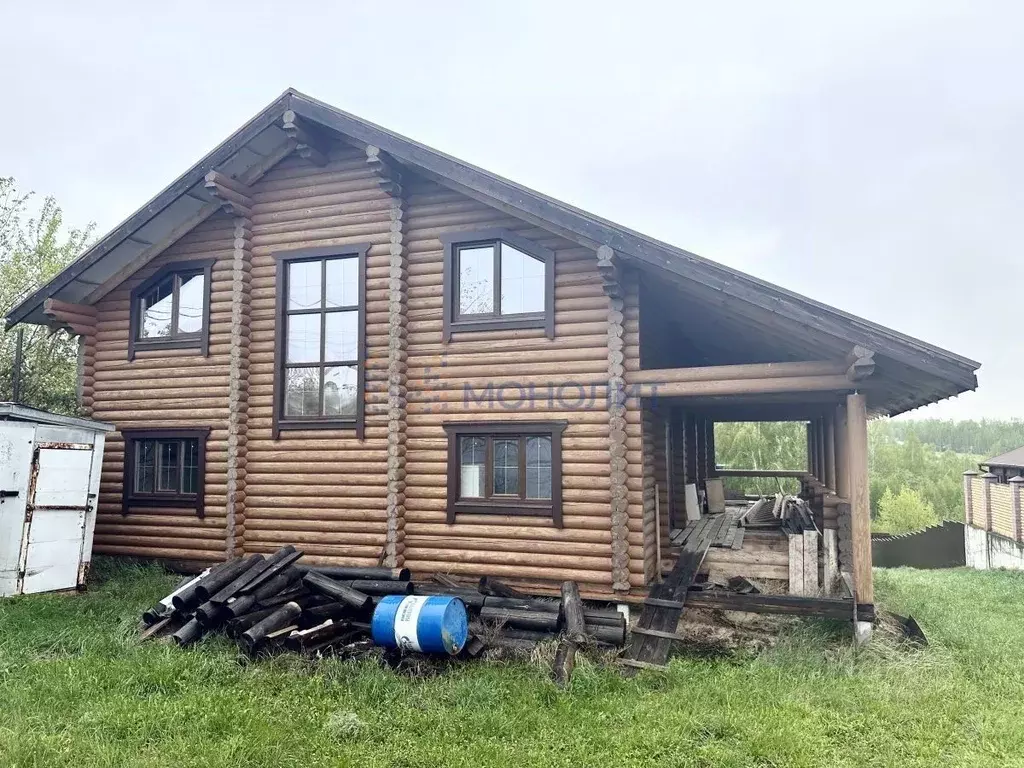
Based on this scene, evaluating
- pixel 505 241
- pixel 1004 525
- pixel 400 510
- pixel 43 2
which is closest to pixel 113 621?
pixel 400 510

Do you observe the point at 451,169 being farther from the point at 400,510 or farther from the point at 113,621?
the point at 113,621

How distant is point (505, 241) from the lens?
10.1 metres

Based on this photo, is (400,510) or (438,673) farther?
(400,510)

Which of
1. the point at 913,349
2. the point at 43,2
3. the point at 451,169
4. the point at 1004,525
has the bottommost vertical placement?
the point at 1004,525

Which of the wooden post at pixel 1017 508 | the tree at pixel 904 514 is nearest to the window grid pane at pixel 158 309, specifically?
the wooden post at pixel 1017 508

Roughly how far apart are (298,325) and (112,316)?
3718 mm

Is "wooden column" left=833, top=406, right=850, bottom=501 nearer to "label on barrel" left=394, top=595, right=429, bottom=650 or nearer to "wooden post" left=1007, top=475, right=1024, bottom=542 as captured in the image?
"label on barrel" left=394, top=595, right=429, bottom=650

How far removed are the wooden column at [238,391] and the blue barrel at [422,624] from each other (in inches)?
167

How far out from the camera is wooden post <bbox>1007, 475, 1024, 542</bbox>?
2384 centimetres

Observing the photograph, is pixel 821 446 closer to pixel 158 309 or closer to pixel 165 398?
pixel 165 398

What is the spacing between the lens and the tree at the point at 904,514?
45.4m

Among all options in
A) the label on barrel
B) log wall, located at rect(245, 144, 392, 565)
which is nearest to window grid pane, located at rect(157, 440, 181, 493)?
log wall, located at rect(245, 144, 392, 565)

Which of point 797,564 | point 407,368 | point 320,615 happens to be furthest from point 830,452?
point 320,615

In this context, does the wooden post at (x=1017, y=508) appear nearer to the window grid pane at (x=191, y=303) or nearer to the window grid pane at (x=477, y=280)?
the window grid pane at (x=477, y=280)
